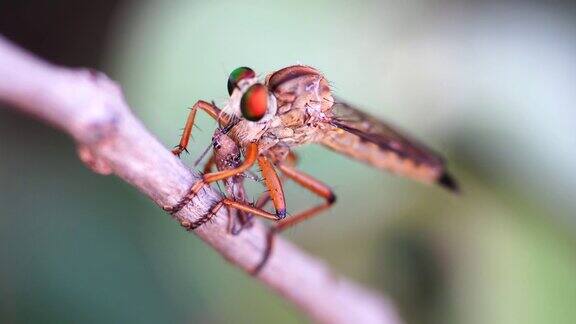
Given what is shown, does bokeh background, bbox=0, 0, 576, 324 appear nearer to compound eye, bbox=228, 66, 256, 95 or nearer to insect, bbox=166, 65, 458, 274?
insect, bbox=166, 65, 458, 274

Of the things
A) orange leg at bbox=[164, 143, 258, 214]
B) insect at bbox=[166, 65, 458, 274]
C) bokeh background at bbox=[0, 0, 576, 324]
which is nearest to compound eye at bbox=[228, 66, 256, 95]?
insect at bbox=[166, 65, 458, 274]

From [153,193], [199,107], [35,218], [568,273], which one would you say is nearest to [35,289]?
[35,218]

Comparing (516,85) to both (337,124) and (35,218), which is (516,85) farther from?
(35,218)

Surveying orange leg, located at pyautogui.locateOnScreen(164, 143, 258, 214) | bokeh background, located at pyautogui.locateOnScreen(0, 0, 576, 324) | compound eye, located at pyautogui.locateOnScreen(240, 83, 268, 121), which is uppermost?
compound eye, located at pyautogui.locateOnScreen(240, 83, 268, 121)

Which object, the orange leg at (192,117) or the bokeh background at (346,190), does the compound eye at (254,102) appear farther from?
the bokeh background at (346,190)

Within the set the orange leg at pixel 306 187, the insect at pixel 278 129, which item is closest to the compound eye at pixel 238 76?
the insect at pixel 278 129

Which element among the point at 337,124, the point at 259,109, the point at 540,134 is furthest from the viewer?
the point at 540,134
